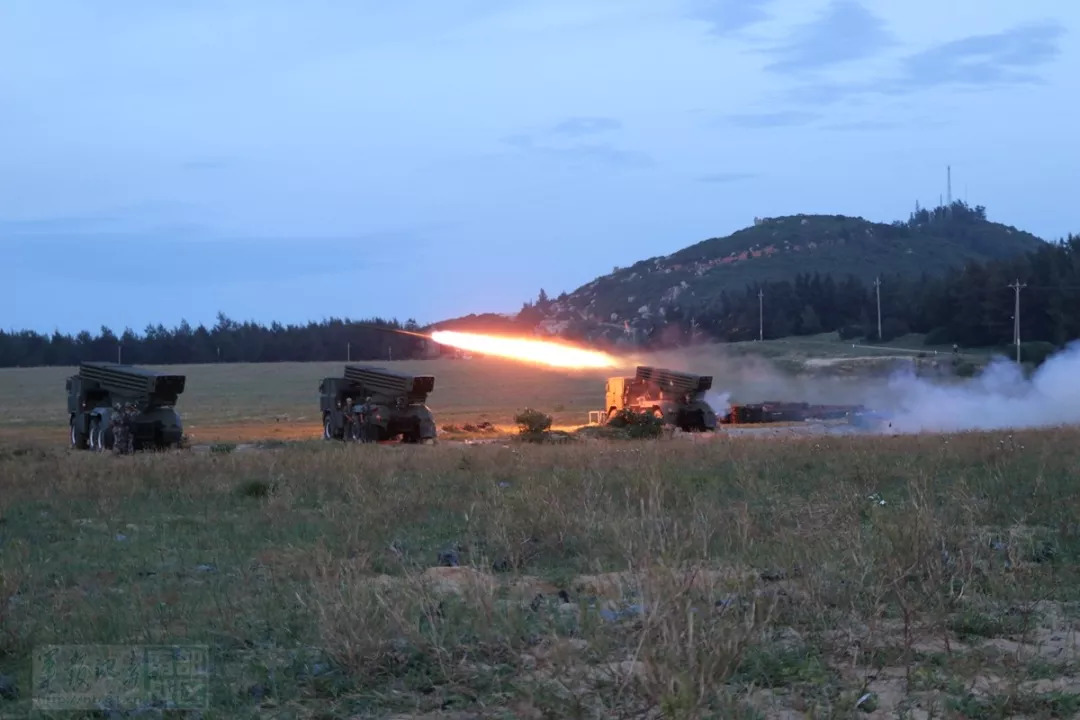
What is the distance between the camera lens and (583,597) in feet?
26.6

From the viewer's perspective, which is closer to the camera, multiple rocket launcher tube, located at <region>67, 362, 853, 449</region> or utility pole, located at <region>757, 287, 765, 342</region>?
multiple rocket launcher tube, located at <region>67, 362, 853, 449</region>

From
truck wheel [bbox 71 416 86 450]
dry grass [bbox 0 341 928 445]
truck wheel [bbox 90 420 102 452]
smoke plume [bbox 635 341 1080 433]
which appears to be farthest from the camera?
dry grass [bbox 0 341 928 445]

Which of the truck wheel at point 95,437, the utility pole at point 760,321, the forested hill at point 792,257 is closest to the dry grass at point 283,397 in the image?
the truck wheel at point 95,437

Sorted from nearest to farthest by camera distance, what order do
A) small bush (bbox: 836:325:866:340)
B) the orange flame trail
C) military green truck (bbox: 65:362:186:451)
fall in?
military green truck (bbox: 65:362:186:451)
the orange flame trail
small bush (bbox: 836:325:866:340)

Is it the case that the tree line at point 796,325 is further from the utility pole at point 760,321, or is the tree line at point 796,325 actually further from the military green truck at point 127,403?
the military green truck at point 127,403

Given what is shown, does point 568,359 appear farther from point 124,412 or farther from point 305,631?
point 305,631

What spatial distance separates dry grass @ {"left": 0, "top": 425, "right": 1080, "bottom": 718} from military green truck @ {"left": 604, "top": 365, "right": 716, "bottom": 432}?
2217 centimetres

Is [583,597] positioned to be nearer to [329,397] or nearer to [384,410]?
[384,410]

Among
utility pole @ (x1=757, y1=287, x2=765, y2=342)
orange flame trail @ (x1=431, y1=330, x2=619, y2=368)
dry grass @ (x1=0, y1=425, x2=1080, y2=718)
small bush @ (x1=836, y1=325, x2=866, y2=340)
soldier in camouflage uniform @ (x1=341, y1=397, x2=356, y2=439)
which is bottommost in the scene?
dry grass @ (x1=0, y1=425, x2=1080, y2=718)

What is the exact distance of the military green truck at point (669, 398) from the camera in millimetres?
38219

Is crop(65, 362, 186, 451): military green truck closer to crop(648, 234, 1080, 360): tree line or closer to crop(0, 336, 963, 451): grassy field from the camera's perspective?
crop(0, 336, 963, 451): grassy field

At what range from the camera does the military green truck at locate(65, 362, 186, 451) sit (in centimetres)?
3030

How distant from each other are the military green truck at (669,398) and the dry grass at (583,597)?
22171 mm

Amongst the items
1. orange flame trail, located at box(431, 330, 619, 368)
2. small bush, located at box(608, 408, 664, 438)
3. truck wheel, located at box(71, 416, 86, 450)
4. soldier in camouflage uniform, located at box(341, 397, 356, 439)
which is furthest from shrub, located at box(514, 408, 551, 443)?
truck wheel, located at box(71, 416, 86, 450)
